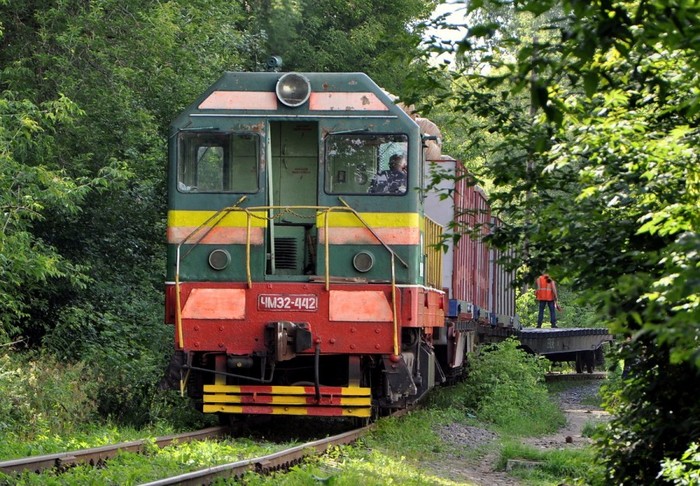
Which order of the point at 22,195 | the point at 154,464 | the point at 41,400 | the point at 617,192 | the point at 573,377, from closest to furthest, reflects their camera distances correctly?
the point at 617,192 < the point at 154,464 < the point at 41,400 < the point at 22,195 < the point at 573,377

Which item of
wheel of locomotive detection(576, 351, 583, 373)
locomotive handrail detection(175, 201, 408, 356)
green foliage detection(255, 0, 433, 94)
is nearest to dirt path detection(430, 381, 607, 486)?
locomotive handrail detection(175, 201, 408, 356)

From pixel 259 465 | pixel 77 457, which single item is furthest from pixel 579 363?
pixel 77 457

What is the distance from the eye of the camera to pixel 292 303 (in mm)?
11047

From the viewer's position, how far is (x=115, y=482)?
749 cm

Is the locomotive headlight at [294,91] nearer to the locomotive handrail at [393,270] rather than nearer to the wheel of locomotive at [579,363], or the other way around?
the locomotive handrail at [393,270]

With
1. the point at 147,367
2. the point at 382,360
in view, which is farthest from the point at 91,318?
the point at 382,360

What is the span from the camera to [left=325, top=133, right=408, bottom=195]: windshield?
451 inches

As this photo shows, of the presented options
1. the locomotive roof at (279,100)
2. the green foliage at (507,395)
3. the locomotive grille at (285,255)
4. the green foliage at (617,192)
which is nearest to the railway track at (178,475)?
the locomotive grille at (285,255)

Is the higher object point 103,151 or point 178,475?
point 103,151

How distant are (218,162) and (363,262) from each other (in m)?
1.86

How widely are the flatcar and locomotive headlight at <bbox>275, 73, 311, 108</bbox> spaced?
15mm

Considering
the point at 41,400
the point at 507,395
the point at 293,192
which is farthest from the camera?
the point at 507,395

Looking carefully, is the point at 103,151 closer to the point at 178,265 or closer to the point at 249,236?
the point at 178,265

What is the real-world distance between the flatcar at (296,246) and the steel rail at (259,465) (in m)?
0.89
